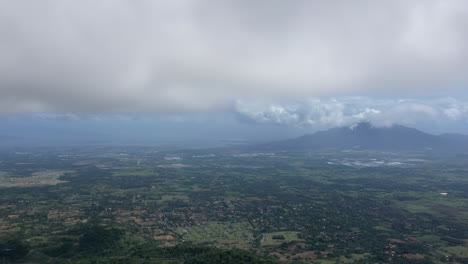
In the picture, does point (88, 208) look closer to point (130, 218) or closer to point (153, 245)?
point (130, 218)

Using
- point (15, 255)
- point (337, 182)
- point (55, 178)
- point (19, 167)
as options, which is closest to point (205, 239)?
point (15, 255)

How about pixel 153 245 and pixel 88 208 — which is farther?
pixel 88 208

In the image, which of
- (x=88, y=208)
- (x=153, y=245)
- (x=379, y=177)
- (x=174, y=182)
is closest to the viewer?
(x=153, y=245)

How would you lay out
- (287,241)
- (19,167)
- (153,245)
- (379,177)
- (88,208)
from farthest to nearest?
(19,167) → (379,177) → (88,208) → (287,241) → (153,245)

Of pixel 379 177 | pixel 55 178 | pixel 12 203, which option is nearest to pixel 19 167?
pixel 55 178

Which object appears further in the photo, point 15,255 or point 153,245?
point 153,245

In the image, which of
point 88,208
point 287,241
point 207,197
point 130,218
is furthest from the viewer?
point 207,197

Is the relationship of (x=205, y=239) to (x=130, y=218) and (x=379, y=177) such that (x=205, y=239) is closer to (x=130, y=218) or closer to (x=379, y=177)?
(x=130, y=218)

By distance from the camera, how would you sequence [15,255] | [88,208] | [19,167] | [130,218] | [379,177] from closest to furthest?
[15,255] < [130,218] < [88,208] < [379,177] < [19,167]
